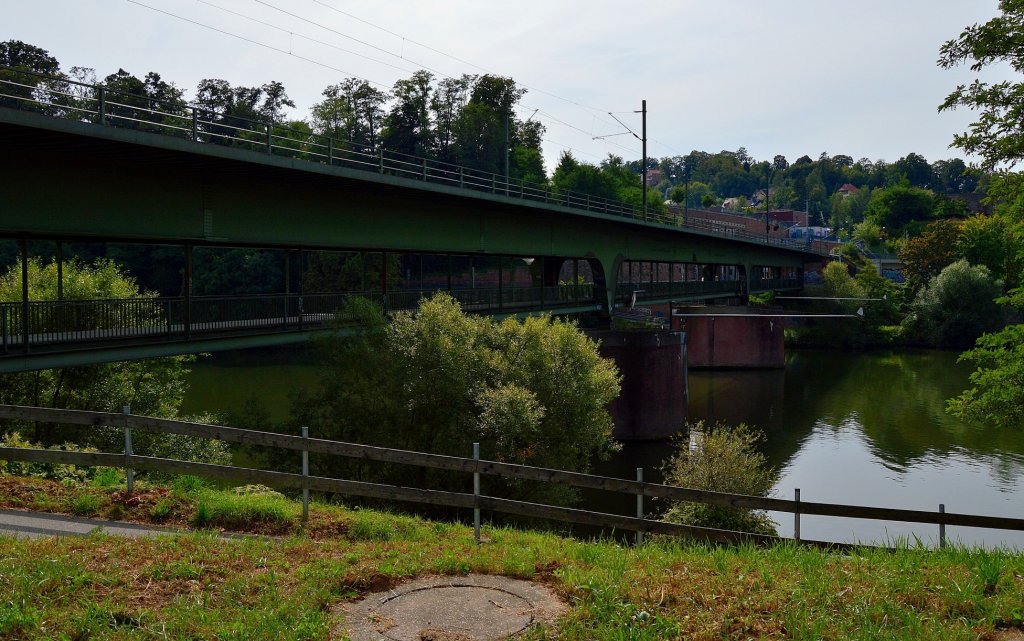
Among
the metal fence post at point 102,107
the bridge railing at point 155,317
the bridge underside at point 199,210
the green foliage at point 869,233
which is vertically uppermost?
the green foliage at point 869,233

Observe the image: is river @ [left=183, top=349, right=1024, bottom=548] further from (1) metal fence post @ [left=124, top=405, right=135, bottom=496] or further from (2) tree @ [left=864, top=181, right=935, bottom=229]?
(2) tree @ [left=864, top=181, right=935, bottom=229]

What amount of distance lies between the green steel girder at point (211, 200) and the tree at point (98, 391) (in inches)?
211

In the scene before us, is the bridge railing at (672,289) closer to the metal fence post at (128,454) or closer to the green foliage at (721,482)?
the green foliage at (721,482)

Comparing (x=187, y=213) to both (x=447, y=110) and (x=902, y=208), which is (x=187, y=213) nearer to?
(x=447, y=110)

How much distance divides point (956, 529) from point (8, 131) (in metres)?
28.7

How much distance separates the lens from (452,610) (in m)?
7.84

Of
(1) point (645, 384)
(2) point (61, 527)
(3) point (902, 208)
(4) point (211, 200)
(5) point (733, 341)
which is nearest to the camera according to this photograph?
(2) point (61, 527)

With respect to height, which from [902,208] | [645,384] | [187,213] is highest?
[902,208]

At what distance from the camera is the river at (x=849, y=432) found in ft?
101

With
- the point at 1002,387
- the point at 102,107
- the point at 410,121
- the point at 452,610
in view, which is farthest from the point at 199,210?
the point at 410,121

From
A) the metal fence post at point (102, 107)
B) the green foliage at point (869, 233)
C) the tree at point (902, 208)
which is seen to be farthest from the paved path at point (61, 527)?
the tree at point (902, 208)

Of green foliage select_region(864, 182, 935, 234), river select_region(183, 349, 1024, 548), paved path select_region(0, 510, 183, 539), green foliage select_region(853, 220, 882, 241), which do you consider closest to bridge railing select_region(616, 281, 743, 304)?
river select_region(183, 349, 1024, 548)

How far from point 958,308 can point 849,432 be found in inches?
1935

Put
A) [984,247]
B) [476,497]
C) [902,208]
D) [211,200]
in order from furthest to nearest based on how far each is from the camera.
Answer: [902,208] → [984,247] → [211,200] → [476,497]
